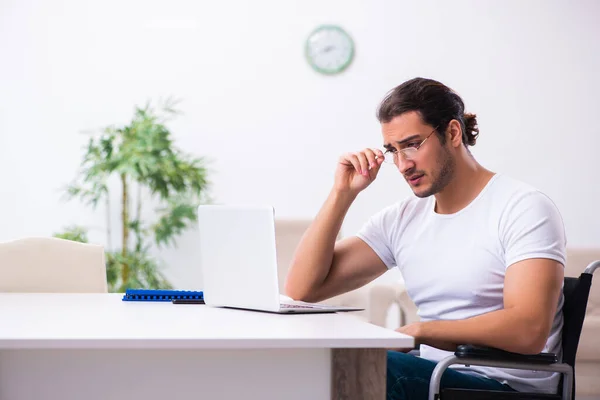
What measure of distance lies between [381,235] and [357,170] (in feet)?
0.70

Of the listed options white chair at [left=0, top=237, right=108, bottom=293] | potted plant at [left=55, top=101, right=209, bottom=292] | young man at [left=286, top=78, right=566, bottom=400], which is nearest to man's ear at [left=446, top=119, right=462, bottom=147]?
young man at [left=286, top=78, right=566, bottom=400]

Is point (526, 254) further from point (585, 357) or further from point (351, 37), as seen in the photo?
point (351, 37)

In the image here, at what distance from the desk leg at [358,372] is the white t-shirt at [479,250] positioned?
0.63 m

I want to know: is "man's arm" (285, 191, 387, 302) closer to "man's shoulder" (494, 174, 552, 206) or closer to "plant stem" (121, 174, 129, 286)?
"man's shoulder" (494, 174, 552, 206)

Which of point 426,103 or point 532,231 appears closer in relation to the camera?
point 532,231

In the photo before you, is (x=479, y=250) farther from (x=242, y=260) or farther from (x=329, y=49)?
(x=329, y=49)

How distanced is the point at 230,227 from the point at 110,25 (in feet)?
12.9

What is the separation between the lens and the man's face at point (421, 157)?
2092 millimetres

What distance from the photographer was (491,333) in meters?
1.70

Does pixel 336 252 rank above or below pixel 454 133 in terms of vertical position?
below

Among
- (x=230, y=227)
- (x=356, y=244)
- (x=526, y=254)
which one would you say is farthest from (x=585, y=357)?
(x=230, y=227)

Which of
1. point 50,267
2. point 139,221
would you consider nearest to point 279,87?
point 139,221

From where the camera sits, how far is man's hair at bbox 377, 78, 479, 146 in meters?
2.12

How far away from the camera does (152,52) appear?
535cm
